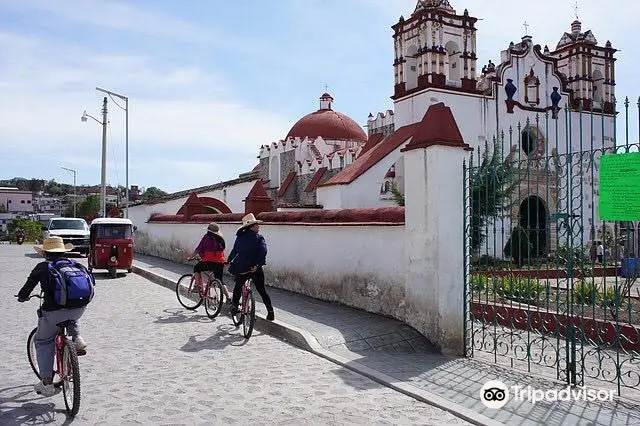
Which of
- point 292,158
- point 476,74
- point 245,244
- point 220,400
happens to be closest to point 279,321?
point 245,244

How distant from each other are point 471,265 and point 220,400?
3924 millimetres

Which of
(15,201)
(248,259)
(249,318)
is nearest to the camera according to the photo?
(249,318)

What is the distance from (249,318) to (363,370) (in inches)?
91.5

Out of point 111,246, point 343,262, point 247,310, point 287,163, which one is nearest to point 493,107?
point 287,163

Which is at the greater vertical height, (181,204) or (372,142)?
(372,142)

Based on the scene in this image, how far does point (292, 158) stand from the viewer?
33.6 m

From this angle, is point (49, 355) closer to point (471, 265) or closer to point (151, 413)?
point (151, 413)

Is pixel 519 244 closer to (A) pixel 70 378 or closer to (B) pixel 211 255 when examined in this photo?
(A) pixel 70 378

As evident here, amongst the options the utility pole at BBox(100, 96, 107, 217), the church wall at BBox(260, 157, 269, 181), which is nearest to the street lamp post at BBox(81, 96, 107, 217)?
the utility pole at BBox(100, 96, 107, 217)

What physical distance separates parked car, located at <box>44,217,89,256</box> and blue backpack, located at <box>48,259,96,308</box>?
18.8m

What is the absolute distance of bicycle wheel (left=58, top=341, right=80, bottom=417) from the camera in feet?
15.9

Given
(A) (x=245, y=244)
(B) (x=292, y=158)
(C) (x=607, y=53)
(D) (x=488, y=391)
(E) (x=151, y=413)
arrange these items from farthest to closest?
(B) (x=292, y=158) < (C) (x=607, y=53) < (A) (x=245, y=244) < (D) (x=488, y=391) < (E) (x=151, y=413)

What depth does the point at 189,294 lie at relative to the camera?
1109 centimetres

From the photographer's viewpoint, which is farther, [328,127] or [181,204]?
[328,127]
